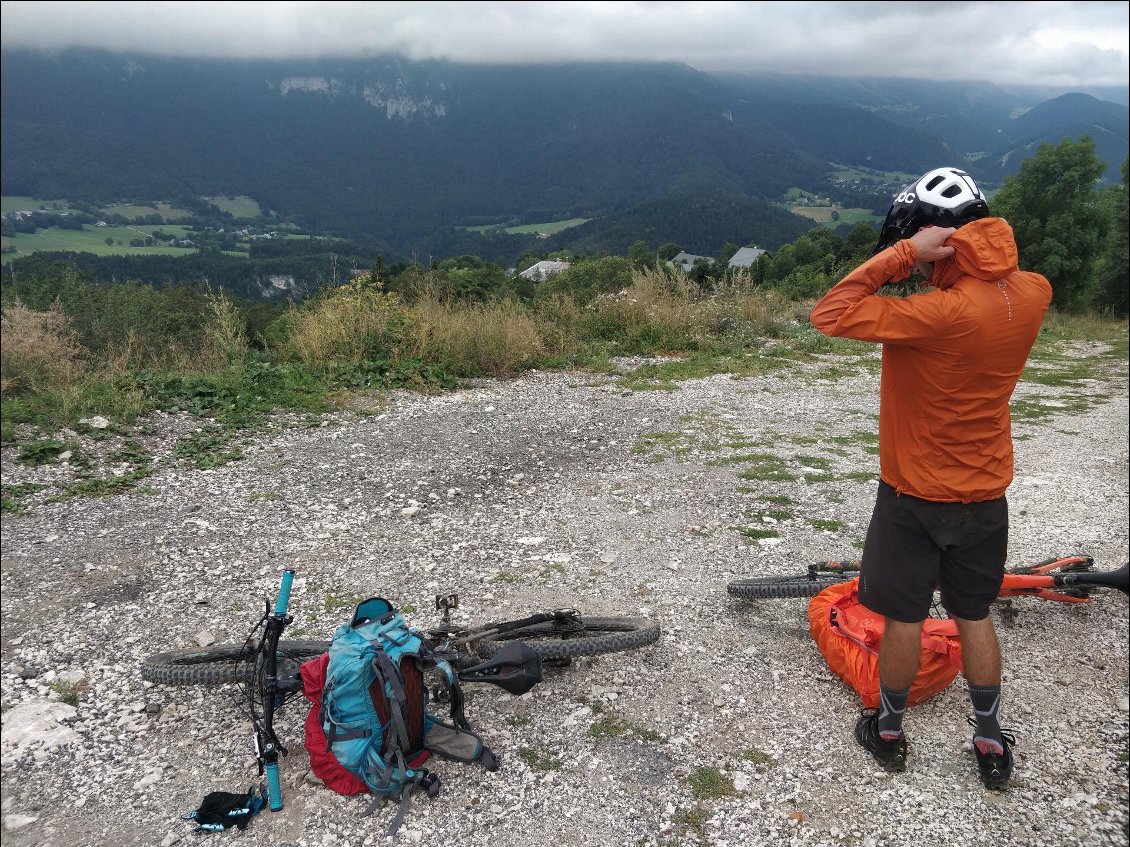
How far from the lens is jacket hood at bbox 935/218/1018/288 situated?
2375 mm

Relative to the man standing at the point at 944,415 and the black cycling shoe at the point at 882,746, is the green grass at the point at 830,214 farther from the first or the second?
the black cycling shoe at the point at 882,746

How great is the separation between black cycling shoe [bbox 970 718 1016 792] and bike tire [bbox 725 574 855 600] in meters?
1.23

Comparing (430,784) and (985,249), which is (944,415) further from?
(430,784)

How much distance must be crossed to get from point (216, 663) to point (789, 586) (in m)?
3.24

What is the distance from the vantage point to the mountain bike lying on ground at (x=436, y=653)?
302 centimetres

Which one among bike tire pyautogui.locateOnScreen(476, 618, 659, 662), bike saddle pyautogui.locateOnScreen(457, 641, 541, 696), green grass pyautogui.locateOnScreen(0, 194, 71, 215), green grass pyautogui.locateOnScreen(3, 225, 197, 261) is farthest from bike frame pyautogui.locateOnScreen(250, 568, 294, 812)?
green grass pyautogui.locateOnScreen(0, 194, 71, 215)

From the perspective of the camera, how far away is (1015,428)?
8133mm

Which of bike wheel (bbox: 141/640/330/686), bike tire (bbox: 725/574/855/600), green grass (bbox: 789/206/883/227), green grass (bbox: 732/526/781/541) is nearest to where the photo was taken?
bike wheel (bbox: 141/640/330/686)

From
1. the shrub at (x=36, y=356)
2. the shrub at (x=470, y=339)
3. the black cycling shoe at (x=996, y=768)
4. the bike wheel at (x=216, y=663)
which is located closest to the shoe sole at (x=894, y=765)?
the black cycling shoe at (x=996, y=768)

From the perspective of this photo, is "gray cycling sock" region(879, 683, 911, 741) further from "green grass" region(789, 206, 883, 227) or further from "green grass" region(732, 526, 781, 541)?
"green grass" region(789, 206, 883, 227)

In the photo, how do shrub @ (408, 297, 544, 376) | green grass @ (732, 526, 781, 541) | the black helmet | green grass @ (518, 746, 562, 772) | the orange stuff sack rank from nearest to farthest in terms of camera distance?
the black helmet, green grass @ (518, 746, 562, 772), the orange stuff sack, green grass @ (732, 526, 781, 541), shrub @ (408, 297, 544, 376)

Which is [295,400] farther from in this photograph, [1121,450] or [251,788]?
[1121,450]

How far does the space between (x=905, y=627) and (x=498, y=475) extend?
13.7 ft

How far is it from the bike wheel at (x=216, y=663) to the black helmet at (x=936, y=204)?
3.36m
